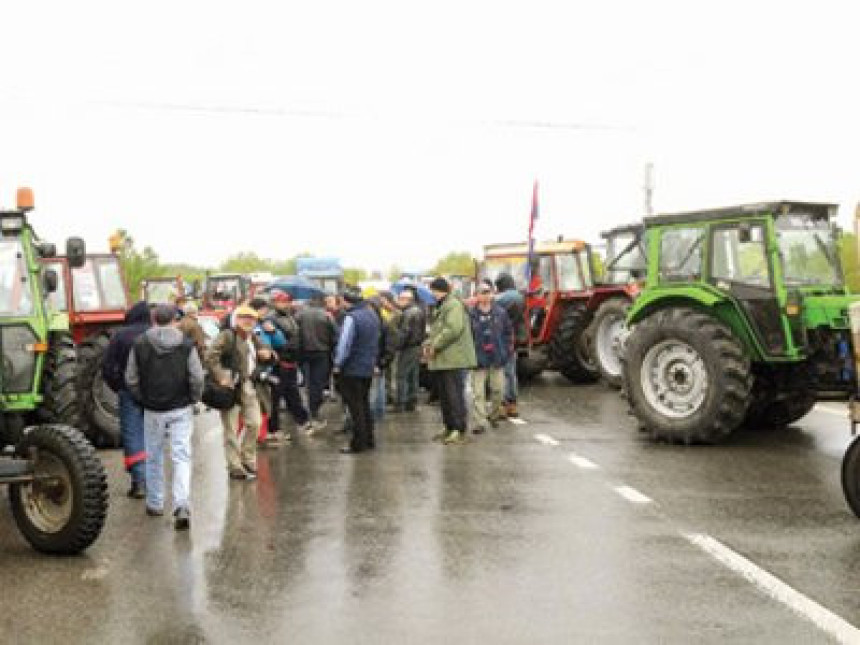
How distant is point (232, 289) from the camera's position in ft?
126

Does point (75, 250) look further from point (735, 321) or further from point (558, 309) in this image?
point (558, 309)

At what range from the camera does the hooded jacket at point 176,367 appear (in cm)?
934

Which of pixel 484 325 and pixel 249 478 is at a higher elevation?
pixel 484 325

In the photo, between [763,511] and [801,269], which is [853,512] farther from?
[801,269]

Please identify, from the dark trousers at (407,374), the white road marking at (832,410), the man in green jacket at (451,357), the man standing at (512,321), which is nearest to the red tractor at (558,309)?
the man standing at (512,321)

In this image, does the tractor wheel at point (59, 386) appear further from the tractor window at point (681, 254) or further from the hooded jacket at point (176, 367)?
the tractor window at point (681, 254)

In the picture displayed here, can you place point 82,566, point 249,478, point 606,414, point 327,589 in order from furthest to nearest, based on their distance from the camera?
point 606,414, point 249,478, point 82,566, point 327,589

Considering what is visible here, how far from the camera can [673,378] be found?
43.7ft

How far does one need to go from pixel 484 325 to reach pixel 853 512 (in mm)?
6658

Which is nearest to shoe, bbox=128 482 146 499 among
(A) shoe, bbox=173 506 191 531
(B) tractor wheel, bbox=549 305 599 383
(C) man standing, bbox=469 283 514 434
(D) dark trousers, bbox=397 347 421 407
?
(A) shoe, bbox=173 506 191 531

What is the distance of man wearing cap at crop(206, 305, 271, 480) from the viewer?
36.9 ft

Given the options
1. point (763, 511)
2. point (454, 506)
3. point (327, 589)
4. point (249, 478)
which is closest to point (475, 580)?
point (327, 589)

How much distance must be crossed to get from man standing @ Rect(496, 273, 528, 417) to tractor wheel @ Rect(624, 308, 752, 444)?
2428mm

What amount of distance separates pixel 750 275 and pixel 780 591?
21.6 ft
